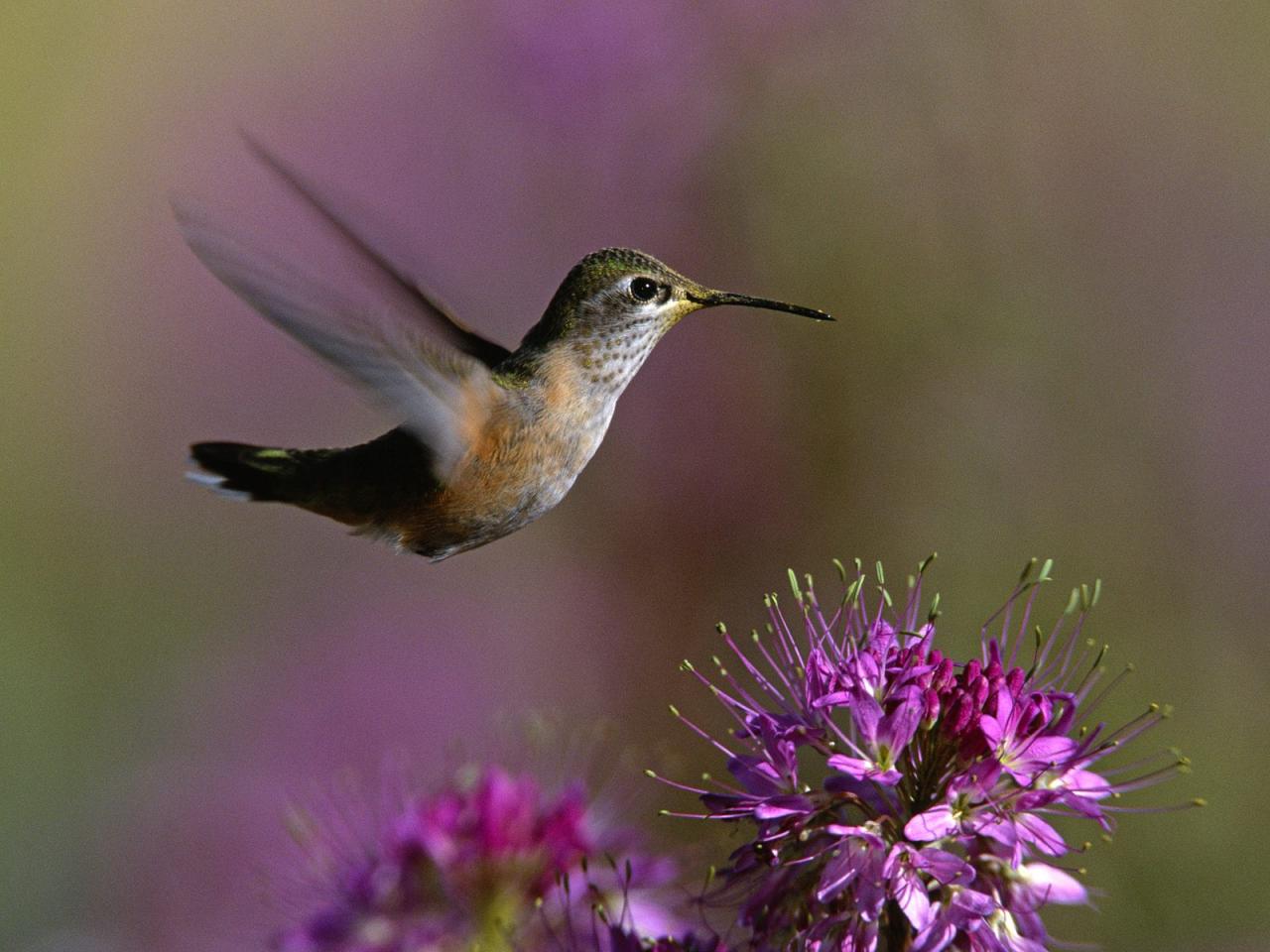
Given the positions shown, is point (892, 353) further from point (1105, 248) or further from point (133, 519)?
point (133, 519)

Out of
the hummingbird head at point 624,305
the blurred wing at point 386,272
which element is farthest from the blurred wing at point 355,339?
the hummingbird head at point 624,305

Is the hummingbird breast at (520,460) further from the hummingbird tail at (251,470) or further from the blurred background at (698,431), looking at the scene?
the blurred background at (698,431)

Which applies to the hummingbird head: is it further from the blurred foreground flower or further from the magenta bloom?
the blurred foreground flower

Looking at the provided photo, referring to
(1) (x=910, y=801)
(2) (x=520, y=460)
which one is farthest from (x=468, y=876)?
(1) (x=910, y=801)

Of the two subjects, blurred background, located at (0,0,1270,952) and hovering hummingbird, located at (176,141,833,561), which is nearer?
hovering hummingbird, located at (176,141,833,561)

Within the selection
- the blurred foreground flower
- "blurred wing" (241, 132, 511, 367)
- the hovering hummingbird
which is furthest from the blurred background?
"blurred wing" (241, 132, 511, 367)

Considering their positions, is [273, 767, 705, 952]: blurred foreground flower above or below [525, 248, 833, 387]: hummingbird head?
below

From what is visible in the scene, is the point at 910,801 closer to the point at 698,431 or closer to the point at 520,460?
the point at 520,460

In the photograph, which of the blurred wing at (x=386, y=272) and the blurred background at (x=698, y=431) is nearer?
the blurred wing at (x=386, y=272)

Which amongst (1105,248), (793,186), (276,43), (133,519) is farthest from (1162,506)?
(276,43)
